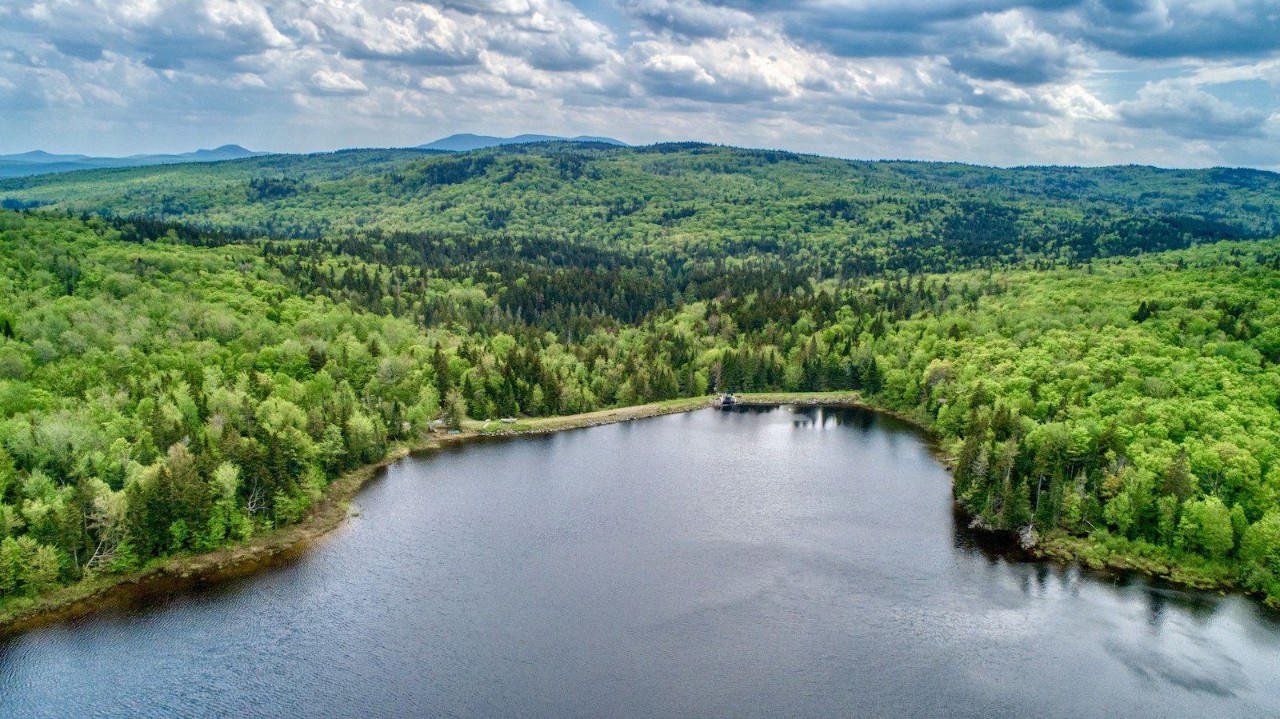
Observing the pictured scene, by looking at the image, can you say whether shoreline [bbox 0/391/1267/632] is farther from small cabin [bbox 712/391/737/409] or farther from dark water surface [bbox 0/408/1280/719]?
small cabin [bbox 712/391/737/409]

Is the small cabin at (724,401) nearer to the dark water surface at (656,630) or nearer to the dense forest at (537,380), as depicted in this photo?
the dense forest at (537,380)

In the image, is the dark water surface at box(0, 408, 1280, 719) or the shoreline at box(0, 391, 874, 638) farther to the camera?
the shoreline at box(0, 391, 874, 638)

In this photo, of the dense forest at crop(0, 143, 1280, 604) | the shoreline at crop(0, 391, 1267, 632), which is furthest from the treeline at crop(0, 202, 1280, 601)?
the shoreline at crop(0, 391, 1267, 632)

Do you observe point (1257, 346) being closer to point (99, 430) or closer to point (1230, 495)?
point (1230, 495)

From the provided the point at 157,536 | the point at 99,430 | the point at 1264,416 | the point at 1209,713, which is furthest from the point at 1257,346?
the point at 99,430

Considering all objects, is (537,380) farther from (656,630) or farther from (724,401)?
(656,630)

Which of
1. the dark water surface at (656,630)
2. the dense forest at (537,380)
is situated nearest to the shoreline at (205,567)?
the dense forest at (537,380)

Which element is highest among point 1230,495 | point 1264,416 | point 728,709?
point 1264,416

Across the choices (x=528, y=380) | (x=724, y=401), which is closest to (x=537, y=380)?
(x=528, y=380)
